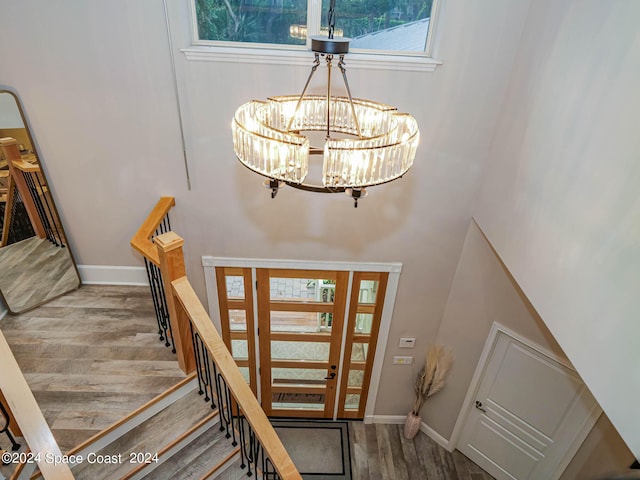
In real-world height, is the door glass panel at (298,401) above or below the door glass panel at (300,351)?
below

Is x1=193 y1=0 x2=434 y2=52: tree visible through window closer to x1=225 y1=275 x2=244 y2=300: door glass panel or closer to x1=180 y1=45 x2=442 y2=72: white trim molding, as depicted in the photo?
x1=180 y1=45 x2=442 y2=72: white trim molding

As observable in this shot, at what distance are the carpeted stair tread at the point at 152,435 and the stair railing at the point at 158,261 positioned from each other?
26cm

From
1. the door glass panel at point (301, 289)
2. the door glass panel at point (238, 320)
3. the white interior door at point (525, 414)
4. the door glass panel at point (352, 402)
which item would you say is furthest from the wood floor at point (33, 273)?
the white interior door at point (525, 414)

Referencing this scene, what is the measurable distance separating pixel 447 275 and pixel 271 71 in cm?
244

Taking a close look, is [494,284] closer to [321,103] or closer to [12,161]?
[321,103]

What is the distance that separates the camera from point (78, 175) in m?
3.36

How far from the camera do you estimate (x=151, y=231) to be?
2.99m

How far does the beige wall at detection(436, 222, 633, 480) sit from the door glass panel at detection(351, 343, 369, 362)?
0.84m

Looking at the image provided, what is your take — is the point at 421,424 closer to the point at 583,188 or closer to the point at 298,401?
the point at 298,401

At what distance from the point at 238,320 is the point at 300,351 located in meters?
0.82

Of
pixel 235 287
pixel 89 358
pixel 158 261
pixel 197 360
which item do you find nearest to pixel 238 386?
pixel 197 360

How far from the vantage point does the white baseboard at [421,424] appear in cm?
465

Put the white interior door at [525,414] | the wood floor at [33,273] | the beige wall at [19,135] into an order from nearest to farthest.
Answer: the beige wall at [19,135] → the wood floor at [33,273] → the white interior door at [525,414]

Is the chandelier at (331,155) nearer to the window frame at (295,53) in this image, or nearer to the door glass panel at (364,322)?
the window frame at (295,53)
